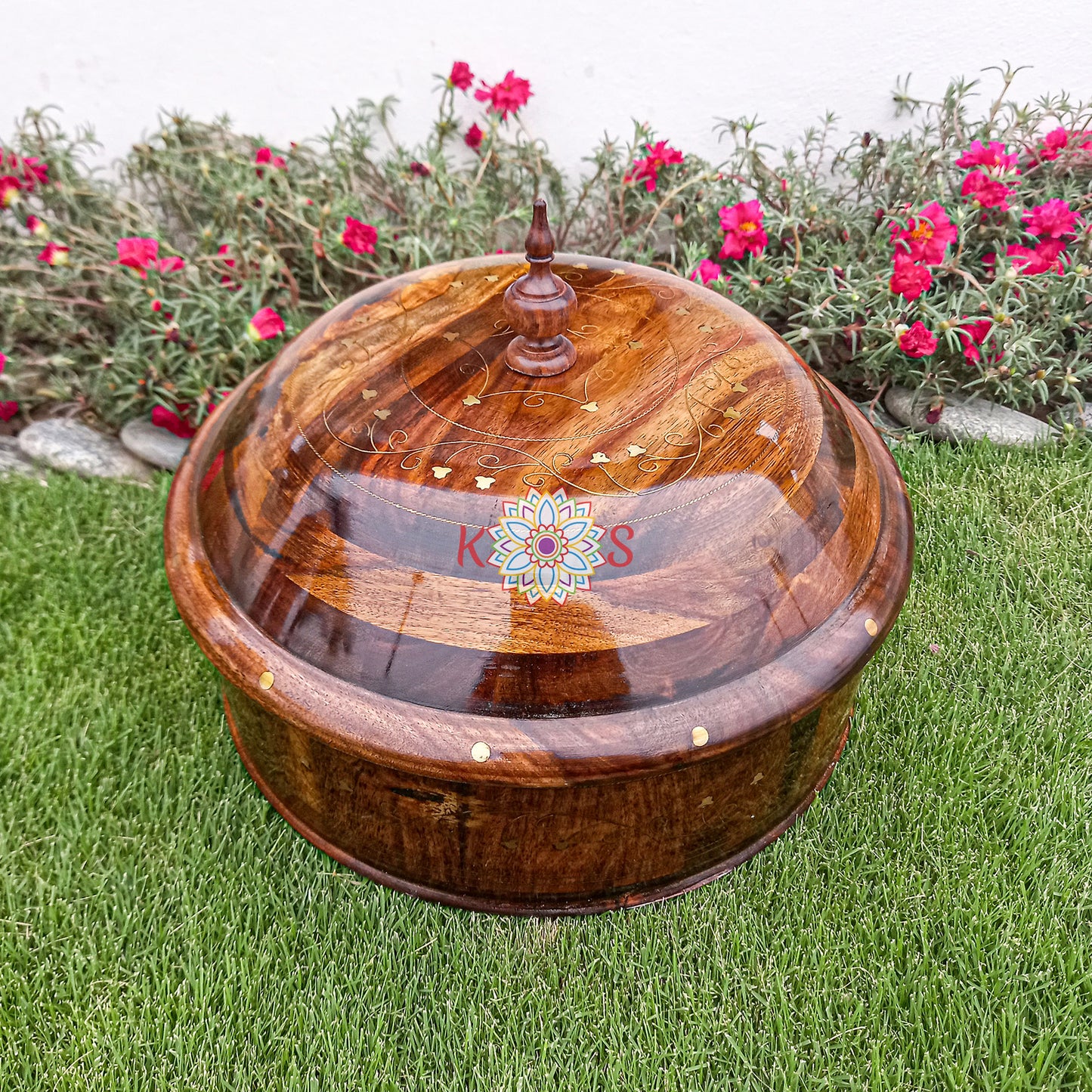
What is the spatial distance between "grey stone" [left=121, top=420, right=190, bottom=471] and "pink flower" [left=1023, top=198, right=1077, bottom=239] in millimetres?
2982

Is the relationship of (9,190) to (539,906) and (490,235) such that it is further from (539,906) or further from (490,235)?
(539,906)

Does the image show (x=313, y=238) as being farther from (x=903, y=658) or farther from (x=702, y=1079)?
(x=702, y=1079)

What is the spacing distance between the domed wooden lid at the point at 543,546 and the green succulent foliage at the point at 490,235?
1402 millimetres

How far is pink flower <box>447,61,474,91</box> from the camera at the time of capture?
135 inches

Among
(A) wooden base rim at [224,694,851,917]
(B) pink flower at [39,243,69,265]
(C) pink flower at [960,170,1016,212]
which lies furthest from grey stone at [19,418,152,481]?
(C) pink flower at [960,170,1016,212]

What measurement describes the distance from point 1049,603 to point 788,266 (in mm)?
1445

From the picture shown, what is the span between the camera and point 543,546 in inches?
64.3

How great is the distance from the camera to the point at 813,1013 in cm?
192

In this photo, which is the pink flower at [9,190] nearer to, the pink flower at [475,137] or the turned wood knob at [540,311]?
the pink flower at [475,137]

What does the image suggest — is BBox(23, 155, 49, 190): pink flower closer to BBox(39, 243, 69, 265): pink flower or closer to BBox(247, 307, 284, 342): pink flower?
BBox(39, 243, 69, 265): pink flower

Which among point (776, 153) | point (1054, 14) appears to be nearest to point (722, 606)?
point (776, 153)

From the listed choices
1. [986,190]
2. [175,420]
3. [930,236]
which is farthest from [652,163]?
[175,420]

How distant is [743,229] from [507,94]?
1017mm

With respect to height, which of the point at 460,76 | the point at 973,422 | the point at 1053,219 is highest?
the point at 460,76
